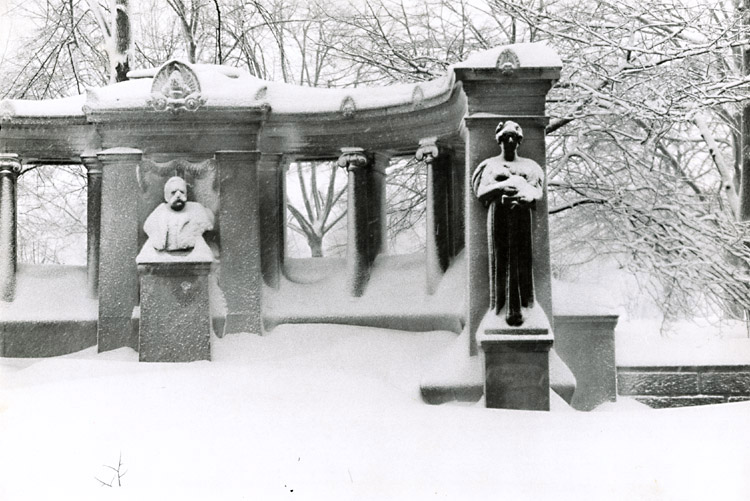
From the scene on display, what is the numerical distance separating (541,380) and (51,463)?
389 cm

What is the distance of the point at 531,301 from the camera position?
23.1 feet

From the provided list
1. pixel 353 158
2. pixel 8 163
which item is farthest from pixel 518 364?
pixel 8 163

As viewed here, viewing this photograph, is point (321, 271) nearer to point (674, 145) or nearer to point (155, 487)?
point (155, 487)

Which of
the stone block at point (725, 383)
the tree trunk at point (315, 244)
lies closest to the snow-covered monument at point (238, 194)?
the stone block at point (725, 383)

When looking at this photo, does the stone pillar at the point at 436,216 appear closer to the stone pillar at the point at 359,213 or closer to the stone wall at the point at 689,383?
the stone pillar at the point at 359,213

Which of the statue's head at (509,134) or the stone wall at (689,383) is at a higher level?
the statue's head at (509,134)

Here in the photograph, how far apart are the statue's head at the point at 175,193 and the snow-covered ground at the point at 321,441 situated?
5.95 feet

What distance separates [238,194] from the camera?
9094mm

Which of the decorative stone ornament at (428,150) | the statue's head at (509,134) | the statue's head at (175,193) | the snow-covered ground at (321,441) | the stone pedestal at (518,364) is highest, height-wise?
the decorative stone ornament at (428,150)

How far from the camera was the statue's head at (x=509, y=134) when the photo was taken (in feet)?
23.3

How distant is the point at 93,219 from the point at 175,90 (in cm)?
213

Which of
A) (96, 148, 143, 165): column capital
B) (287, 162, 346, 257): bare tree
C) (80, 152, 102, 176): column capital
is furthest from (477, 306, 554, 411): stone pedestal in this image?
(287, 162, 346, 257): bare tree

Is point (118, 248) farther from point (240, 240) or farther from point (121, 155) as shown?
point (240, 240)

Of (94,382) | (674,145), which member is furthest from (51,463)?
(674,145)
